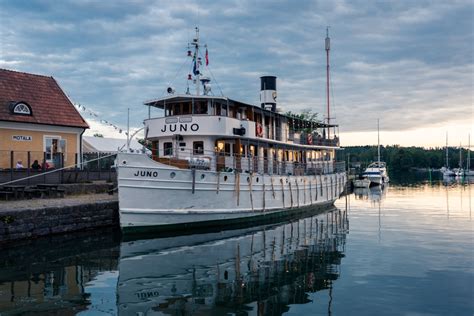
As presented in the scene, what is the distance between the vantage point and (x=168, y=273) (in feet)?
41.0

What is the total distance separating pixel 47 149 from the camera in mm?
25812

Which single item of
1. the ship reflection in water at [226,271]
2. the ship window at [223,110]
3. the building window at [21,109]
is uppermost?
the building window at [21,109]

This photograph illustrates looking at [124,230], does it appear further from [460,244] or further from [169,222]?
[460,244]

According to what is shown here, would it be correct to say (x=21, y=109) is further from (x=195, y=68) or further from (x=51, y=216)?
(x=51, y=216)

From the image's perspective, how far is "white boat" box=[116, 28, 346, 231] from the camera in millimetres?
17703

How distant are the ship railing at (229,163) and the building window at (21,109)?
9465 mm

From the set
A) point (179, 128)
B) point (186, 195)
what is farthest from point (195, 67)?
point (186, 195)

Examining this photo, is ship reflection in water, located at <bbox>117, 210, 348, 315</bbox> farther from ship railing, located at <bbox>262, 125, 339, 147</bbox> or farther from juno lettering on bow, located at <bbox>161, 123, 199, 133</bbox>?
ship railing, located at <bbox>262, 125, 339, 147</bbox>

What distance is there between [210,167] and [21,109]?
39.1 ft

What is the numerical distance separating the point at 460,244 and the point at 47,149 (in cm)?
2146

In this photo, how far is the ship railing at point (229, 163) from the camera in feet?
62.1

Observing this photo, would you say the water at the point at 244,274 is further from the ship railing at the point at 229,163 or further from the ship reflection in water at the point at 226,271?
the ship railing at the point at 229,163

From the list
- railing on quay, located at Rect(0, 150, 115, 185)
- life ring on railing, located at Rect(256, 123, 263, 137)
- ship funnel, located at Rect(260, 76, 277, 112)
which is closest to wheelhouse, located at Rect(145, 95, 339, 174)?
life ring on railing, located at Rect(256, 123, 263, 137)

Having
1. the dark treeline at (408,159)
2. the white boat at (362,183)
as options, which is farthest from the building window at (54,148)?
the dark treeline at (408,159)
